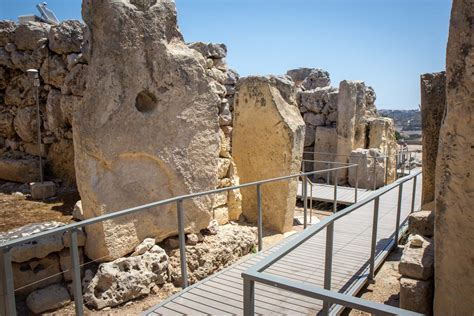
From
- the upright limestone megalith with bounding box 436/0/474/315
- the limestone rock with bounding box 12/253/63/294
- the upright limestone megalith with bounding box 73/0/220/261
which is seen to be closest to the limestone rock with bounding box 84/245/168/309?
the upright limestone megalith with bounding box 73/0/220/261

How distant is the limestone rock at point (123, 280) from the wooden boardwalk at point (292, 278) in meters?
0.56

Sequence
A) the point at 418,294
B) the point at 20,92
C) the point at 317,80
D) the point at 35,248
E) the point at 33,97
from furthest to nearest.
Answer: the point at 317,80, the point at 20,92, the point at 33,97, the point at 35,248, the point at 418,294

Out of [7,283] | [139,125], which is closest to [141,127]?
[139,125]

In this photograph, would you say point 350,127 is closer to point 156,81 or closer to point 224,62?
point 224,62

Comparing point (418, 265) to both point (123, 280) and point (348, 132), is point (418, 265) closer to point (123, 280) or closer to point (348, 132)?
point (123, 280)

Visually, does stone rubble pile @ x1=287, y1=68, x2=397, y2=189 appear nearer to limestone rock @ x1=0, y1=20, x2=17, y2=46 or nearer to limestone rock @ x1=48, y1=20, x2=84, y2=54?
limestone rock @ x1=48, y1=20, x2=84, y2=54

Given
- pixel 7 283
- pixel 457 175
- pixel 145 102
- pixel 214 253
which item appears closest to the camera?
pixel 457 175

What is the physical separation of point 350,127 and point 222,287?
863 centimetres

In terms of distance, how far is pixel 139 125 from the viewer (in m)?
3.99

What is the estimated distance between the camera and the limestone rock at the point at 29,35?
8.23 m

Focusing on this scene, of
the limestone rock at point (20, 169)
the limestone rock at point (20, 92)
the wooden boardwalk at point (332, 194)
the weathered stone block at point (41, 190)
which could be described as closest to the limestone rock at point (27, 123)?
the limestone rock at point (20, 92)

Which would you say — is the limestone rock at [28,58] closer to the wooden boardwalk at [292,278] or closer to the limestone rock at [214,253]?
the limestone rock at [214,253]

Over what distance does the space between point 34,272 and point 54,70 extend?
577 centimetres

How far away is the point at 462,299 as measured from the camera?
1739mm
